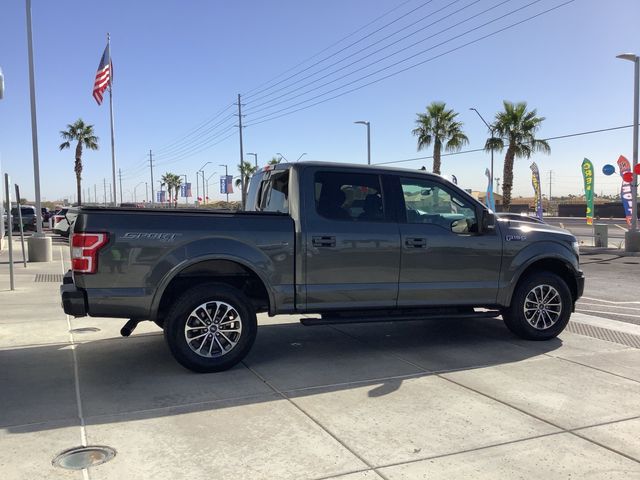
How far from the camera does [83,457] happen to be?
11.4 feet

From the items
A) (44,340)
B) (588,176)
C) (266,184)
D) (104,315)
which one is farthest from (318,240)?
(588,176)

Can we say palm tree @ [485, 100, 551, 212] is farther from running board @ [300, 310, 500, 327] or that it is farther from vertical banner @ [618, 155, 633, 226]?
running board @ [300, 310, 500, 327]

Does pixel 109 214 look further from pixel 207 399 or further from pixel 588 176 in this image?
pixel 588 176

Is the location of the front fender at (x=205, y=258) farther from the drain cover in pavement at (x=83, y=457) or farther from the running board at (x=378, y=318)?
the drain cover in pavement at (x=83, y=457)

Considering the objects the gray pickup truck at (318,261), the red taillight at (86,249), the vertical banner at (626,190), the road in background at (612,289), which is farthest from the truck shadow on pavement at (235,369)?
the vertical banner at (626,190)

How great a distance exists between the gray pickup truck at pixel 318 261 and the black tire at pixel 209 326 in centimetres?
1

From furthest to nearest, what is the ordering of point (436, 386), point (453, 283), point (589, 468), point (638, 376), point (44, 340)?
point (44, 340), point (453, 283), point (638, 376), point (436, 386), point (589, 468)

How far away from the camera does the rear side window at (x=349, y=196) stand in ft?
18.5

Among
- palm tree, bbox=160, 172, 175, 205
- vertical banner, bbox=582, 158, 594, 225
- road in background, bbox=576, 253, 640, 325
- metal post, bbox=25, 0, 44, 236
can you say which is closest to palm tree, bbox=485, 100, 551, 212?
vertical banner, bbox=582, 158, 594, 225

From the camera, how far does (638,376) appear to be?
519cm

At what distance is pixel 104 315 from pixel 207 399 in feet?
4.15

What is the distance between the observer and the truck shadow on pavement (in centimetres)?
438

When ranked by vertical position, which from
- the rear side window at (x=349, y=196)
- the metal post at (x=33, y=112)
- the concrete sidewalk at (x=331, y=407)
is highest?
the metal post at (x=33, y=112)

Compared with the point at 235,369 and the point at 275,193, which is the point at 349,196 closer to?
the point at 275,193
